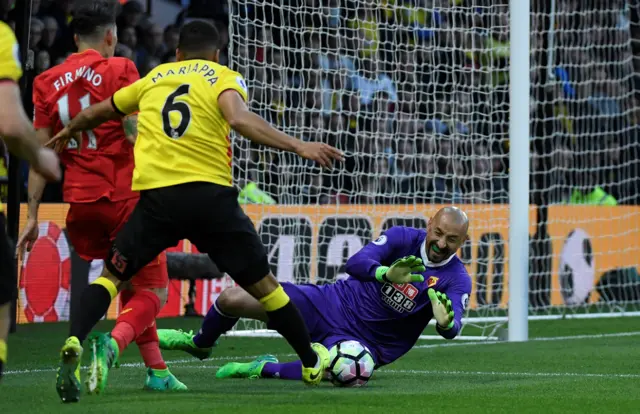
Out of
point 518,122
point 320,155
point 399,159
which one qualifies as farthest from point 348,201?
point 320,155

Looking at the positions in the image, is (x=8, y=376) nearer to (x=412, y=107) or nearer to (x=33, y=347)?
(x=33, y=347)

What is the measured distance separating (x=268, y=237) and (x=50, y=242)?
6.54ft

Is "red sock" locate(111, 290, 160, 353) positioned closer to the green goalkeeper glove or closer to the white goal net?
the green goalkeeper glove

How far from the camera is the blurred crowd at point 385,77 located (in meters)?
11.7

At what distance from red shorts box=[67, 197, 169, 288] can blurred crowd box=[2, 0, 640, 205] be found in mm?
4349

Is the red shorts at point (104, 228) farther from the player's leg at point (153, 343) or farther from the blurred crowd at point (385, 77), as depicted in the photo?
the blurred crowd at point (385, 77)

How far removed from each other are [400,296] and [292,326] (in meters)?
1.15

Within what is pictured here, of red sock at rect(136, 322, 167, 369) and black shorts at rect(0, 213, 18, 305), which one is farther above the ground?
black shorts at rect(0, 213, 18, 305)

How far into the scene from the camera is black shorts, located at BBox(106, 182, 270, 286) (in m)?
5.80

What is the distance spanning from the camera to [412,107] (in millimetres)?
12562

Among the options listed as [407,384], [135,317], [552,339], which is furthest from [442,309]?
[552,339]

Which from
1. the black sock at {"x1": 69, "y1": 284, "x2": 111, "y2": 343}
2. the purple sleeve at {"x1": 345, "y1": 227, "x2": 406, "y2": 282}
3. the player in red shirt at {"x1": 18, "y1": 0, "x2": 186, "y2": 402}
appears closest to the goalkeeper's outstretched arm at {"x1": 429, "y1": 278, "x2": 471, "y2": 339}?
the purple sleeve at {"x1": 345, "y1": 227, "x2": 406, "y2": 282}

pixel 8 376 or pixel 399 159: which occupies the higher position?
pixel 399 159

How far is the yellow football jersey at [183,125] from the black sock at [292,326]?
2.18 feet
